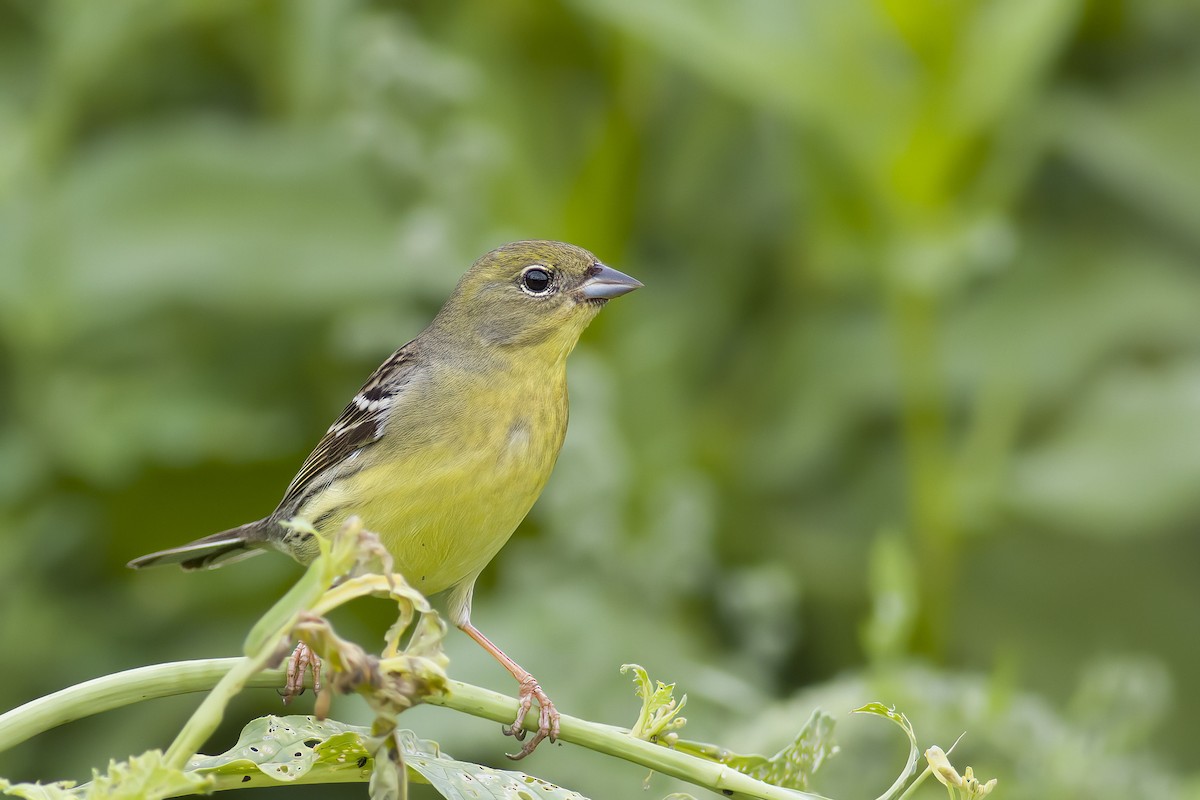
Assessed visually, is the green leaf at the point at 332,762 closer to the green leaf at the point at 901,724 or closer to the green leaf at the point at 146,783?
the green leaf at the point at 146,783

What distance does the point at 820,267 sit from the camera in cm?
485

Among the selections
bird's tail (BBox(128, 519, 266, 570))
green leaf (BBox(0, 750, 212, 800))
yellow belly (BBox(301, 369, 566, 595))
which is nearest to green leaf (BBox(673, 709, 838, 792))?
green leaf (BBox(0, 750, 212, 800))

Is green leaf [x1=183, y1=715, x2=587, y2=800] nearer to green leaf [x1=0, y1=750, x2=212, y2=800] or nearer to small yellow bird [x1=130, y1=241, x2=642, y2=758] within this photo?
green leaf [x1=0, y1=750, x2=212, y2=800]

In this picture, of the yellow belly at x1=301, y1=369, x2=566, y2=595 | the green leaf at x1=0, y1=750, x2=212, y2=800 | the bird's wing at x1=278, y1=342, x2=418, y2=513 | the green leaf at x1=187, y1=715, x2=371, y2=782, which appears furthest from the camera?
the bird's wing at x1=278, y1=342, x2=418, y2=513

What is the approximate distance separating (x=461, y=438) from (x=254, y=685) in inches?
56.8

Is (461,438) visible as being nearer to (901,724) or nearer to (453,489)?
(453,489)

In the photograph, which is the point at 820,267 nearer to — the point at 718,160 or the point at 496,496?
the point at 718,160

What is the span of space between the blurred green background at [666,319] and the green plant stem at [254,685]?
201cm

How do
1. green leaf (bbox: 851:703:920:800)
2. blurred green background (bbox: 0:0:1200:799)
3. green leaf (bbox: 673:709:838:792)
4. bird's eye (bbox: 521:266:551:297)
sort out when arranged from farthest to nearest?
blurred green background (bbox: 0:0:1200:799)
bird's eye (bbox: 521:266:551:297)
green leaf (bbox: 673:709:838:792)
green leaf (bbox: 851:703:920:800)

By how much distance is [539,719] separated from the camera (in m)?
1.89

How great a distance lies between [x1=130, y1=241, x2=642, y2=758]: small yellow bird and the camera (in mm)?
2865

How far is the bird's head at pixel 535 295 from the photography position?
10.8 ft

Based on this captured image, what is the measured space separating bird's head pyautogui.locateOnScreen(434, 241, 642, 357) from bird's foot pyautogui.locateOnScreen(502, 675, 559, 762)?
30.7 inches

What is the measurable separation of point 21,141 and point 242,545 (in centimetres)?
199
